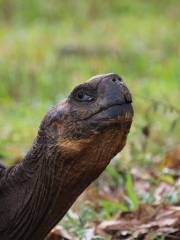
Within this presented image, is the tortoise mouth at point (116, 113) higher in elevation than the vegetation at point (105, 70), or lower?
lower

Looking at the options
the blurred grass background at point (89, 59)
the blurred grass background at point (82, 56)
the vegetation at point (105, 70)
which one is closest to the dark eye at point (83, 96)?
the vegetation at point (105, 70)

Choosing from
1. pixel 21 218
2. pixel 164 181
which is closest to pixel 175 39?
pixel 164 181

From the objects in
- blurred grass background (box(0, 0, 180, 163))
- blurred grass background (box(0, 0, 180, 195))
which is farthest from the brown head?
blurred grass background (box(0, 0, 180, 163))

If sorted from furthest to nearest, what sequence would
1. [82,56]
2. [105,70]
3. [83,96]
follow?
[82,56]
[105,70]
[83,96]

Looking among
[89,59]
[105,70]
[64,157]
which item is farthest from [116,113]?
[89,59]

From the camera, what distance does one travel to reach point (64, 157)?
4.33 metres

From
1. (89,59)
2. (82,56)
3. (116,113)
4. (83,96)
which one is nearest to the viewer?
(116,113)

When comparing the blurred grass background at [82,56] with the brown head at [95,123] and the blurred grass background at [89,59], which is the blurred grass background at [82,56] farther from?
the brown head at [95,123]

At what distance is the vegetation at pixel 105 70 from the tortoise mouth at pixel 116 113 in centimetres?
127

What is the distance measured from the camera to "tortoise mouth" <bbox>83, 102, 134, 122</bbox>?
4156 mm

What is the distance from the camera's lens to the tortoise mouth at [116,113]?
4.16m

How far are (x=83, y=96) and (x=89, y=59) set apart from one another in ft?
29.4

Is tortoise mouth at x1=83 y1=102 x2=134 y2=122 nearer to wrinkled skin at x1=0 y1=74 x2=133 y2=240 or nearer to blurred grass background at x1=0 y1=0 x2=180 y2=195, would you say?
wrinkled skin at x1=0 y1=74 x2=133 y2=240

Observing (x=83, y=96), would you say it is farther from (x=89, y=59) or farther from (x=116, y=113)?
(x=89, y=59)
